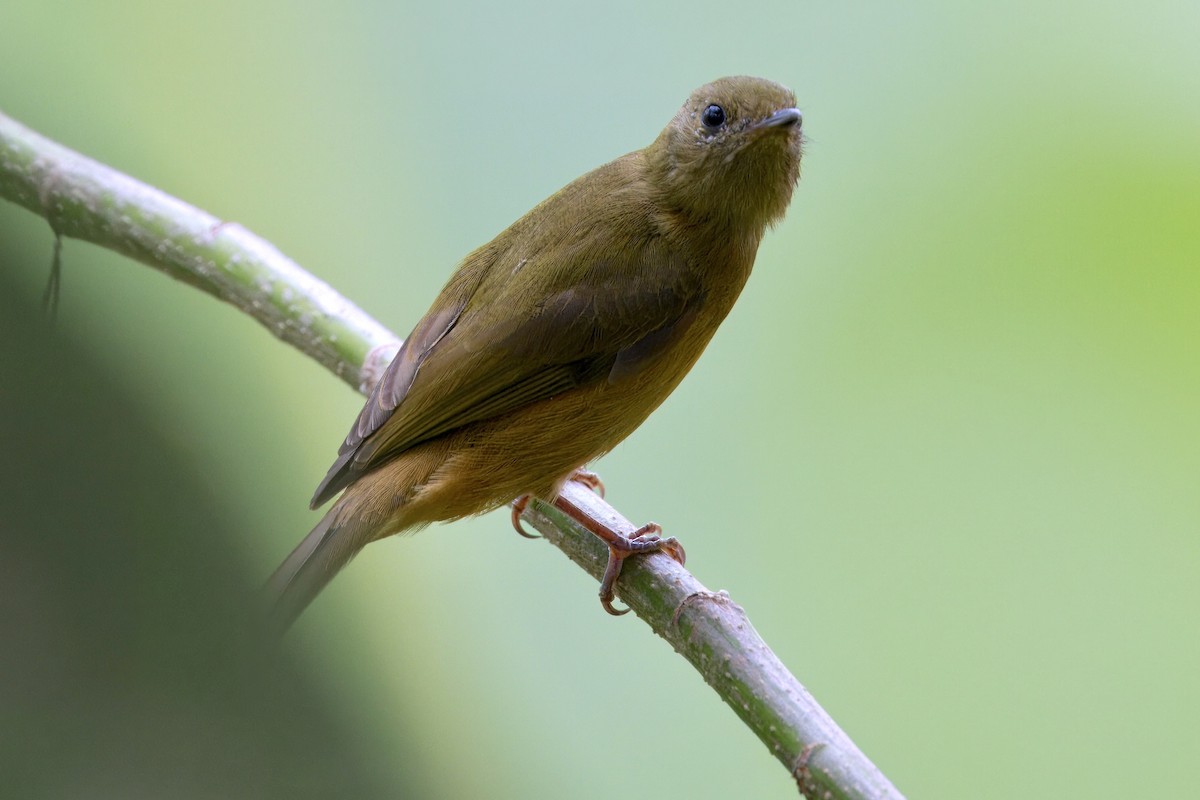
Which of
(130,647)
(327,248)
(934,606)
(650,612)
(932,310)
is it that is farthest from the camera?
(327,248)

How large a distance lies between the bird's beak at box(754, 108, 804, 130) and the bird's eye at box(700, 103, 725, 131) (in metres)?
0.11

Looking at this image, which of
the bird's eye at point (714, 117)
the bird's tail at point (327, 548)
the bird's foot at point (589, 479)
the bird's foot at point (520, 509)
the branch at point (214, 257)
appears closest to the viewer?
the bird's tail at point (327, 548)

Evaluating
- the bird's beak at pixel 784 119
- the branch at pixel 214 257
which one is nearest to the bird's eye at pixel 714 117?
the bird's beak at pixel 784 119

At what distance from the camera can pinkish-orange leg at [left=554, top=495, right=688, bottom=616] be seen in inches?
Result: 98.1

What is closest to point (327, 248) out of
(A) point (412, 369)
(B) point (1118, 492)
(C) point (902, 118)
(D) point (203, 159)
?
(D) point (203, 159)

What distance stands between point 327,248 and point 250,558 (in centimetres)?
333

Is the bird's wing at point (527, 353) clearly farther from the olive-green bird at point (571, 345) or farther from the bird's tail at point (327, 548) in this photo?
the bird's tail at point (327, 548)

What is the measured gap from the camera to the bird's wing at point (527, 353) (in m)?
2.54

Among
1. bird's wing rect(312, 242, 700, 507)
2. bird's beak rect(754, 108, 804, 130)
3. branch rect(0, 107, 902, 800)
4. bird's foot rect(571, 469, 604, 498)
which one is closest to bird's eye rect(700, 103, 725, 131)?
bird's beak rect(754, 108, 804, 130)

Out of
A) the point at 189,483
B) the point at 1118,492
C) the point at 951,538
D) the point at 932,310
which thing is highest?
the point at 932,310

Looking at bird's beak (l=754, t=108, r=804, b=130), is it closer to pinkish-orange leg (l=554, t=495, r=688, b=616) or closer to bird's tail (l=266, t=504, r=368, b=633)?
pinkish-orange leg (l=554, t=495, r=688, b=616)

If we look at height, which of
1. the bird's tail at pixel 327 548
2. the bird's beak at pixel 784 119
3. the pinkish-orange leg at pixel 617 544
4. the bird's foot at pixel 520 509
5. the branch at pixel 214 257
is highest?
the bird's beak at pixel 784 119

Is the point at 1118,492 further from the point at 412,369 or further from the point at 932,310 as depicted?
the point at 412,369

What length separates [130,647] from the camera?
743 millimetres
